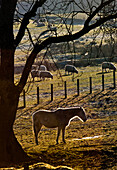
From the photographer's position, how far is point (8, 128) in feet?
33.3

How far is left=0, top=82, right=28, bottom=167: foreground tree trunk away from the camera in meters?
9.91

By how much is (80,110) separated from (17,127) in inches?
181

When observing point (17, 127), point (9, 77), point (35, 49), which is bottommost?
point (17, 127)

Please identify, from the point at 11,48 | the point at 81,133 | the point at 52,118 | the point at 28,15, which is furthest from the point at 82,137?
the point at 28,15

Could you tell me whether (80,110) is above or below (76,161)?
above

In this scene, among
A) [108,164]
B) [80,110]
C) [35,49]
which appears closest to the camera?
[108,164]

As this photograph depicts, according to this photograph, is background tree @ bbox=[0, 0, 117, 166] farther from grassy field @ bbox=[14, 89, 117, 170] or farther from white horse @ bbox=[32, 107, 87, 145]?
white horse @ bbox=[32, 107, 87, 145]

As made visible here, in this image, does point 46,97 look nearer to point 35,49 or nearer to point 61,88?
point 61,88

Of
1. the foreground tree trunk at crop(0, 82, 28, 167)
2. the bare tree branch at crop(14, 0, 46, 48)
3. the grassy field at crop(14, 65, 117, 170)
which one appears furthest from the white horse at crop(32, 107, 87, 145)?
the bare tree branch at crop(14, 0, 46, 48)

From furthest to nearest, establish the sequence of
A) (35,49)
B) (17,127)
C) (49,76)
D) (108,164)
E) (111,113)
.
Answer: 1. (49,76)
2. (111,113)
3. (17,127)
4. (35,49)
5. (108,164)

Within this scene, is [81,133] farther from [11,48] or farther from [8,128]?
[11,48]

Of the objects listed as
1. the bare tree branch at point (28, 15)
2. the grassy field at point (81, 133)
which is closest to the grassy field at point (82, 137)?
the grassy field at point (81, 133)

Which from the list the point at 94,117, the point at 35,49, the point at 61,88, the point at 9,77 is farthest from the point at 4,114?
the point at 61,88

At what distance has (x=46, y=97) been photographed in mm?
27047
